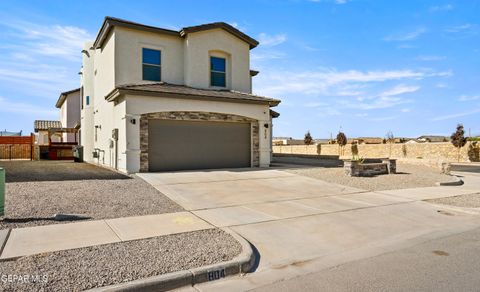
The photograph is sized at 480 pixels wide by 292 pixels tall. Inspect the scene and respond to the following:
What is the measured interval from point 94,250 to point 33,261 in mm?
796

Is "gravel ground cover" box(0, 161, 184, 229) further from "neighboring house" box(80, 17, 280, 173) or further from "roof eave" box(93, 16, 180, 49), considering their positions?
"roof eave" box(93, 16, 180, 49)

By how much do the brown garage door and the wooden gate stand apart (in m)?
19.6

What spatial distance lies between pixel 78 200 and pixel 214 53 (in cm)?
1256

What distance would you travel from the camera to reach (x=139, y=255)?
15.9 ft

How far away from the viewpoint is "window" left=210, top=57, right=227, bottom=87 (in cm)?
1859

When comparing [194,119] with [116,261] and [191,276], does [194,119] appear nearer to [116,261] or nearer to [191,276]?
[116,261]

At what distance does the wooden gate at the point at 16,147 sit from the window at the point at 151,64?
17.8 meters

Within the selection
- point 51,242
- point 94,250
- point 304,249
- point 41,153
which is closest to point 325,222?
point 304,249

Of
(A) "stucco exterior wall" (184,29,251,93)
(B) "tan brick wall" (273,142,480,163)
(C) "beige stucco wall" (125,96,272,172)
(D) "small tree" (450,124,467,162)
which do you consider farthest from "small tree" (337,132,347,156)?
(C) "beige stucco wall" (125,96,272,172)

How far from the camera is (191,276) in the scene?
427 cm

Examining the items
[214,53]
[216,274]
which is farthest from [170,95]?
[216,274]

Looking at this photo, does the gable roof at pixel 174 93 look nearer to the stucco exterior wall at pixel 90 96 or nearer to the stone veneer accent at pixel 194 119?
the stone veneer accent at pixel 194 119

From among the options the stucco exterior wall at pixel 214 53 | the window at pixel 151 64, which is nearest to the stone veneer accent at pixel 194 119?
the stucco exterior wall at pixel 214 53

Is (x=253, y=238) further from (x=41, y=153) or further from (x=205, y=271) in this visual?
(x=41, y=153)
